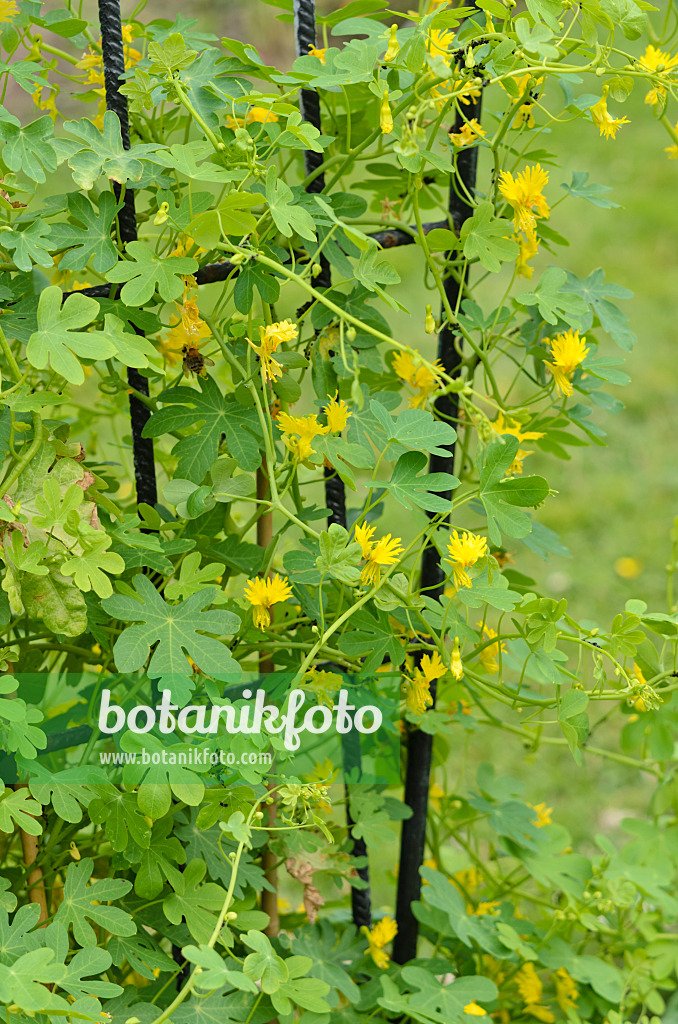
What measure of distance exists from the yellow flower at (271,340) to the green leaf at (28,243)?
20 cm

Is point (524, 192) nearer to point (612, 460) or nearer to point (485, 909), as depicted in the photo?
point (485, 909)

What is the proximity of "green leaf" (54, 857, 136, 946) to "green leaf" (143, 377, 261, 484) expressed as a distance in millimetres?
406

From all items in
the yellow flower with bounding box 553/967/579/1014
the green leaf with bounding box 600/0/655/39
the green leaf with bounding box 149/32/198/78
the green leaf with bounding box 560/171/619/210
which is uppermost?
the green leaf with bounding box 560/171/619/210

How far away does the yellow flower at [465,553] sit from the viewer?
0.79m

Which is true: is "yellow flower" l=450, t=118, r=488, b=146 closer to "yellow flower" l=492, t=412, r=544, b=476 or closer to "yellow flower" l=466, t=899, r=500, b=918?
"yellow flower" l=492, t=412, r=544, b=476

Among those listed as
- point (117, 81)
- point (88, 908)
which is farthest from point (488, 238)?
point (88, 908)

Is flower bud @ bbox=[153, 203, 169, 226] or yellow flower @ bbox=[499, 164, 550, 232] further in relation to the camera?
yellow flower @ bbox=[499, 164, 550, 232]

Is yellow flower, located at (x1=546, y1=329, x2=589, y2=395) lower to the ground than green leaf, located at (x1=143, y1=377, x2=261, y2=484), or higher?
higher

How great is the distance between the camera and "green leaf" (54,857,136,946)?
0.84 meters

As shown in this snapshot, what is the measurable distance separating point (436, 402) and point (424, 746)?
470 mm

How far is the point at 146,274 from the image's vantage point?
0.82 metres

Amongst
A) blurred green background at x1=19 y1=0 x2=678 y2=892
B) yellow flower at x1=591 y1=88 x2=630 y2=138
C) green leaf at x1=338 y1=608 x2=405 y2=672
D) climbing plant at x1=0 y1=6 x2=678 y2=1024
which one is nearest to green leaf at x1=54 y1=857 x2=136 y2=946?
climbing plant at x1=0 y1=6 x2=678 y2=1024

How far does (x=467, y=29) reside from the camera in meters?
1.00

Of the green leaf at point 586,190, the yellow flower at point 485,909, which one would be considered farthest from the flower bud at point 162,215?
the yellow flower at point 485,909
